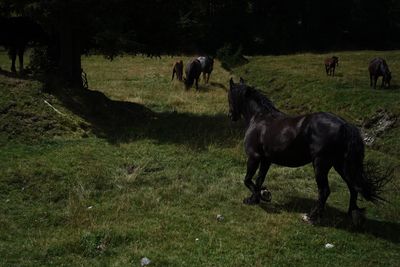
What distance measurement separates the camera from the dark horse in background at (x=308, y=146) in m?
10.3

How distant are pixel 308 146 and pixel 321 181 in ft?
2.40

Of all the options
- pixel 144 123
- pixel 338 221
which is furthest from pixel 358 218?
pixel 144 123

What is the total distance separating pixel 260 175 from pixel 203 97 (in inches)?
658

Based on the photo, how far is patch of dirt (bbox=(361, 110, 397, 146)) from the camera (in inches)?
808

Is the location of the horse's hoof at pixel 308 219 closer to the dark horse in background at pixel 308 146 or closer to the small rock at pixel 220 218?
the dark horse in background at pixel 308 146

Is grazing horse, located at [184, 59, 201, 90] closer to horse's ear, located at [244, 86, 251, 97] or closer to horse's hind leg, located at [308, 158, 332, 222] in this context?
horse's ear, located at [244, 86, 251, 97]

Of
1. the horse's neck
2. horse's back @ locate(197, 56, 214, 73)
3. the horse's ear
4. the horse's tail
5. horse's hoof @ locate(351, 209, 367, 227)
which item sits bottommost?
horse's hoof @ locate(351, 209, 367, 227)

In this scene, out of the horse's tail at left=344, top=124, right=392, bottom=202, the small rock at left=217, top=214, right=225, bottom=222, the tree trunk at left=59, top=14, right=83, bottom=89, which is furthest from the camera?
the tree trunk at left=59, top=14, right=83, bottom=89

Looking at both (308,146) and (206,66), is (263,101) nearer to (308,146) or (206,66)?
(308,146)

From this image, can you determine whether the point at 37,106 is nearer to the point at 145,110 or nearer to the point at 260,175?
the point at 145,110

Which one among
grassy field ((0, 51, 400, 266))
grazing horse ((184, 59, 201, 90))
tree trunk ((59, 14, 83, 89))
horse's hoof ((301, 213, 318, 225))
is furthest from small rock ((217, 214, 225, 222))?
grazing horse ((184, 59, 201, 90))

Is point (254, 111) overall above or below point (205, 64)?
above

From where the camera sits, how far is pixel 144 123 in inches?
793

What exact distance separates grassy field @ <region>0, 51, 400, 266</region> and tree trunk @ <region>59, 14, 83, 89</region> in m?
1.52
